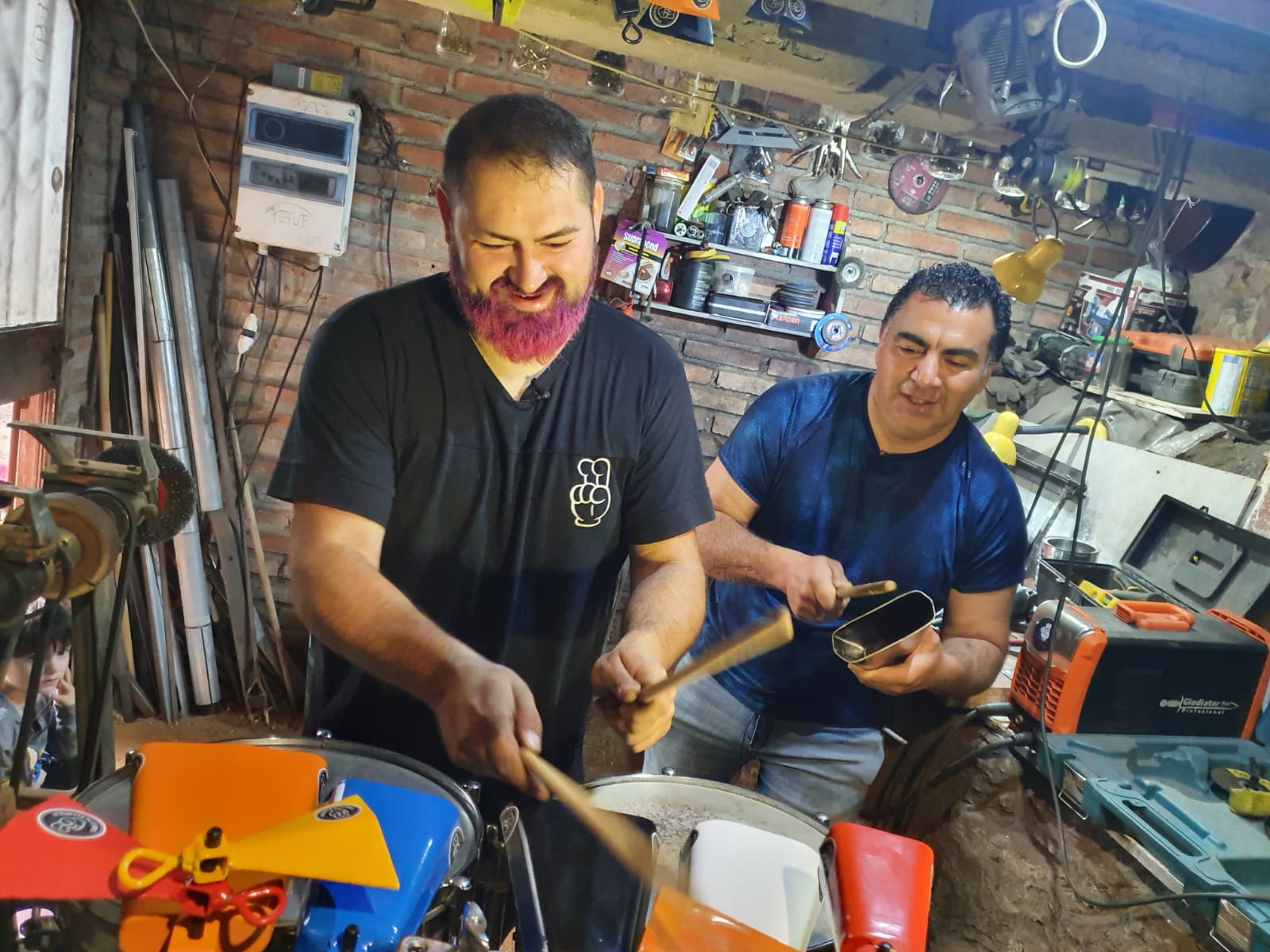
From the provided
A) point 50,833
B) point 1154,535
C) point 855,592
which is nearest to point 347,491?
point 50,833

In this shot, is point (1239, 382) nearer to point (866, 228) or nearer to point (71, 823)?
point (866, 228)

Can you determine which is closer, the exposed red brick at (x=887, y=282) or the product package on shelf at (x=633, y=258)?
the product package on shelf at (x=633, y=258)

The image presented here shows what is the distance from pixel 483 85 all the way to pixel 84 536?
2.26m

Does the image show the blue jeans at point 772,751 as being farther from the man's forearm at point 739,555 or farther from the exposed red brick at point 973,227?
the exposed red brick at point 973,227

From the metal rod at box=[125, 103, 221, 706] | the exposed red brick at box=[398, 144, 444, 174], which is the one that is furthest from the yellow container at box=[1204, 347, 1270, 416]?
the metal rod at box=[125, 103, 221, 706]

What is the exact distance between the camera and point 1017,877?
1562 millimetres

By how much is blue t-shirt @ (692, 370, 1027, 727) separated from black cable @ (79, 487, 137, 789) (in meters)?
1.22

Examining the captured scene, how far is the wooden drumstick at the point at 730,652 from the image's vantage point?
0.99m

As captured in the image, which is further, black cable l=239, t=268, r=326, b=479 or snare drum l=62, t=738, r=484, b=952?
black cable l=239, t=268, r=326, b=479

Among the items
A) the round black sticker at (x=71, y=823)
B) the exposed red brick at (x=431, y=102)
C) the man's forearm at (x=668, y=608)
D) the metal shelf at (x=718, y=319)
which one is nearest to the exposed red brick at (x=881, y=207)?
the metal shelf at (x=718, y=319)

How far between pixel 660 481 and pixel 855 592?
1.67 feet

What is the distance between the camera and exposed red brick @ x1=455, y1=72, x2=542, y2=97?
2566 millimetres

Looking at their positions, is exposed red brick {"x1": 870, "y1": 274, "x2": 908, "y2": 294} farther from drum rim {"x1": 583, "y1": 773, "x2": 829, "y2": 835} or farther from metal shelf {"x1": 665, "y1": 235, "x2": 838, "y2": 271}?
drum rim {"x1": 583, "y1": 773, "x2": 829, "y2": 835}

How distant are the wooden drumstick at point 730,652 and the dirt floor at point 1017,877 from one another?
86 cm
